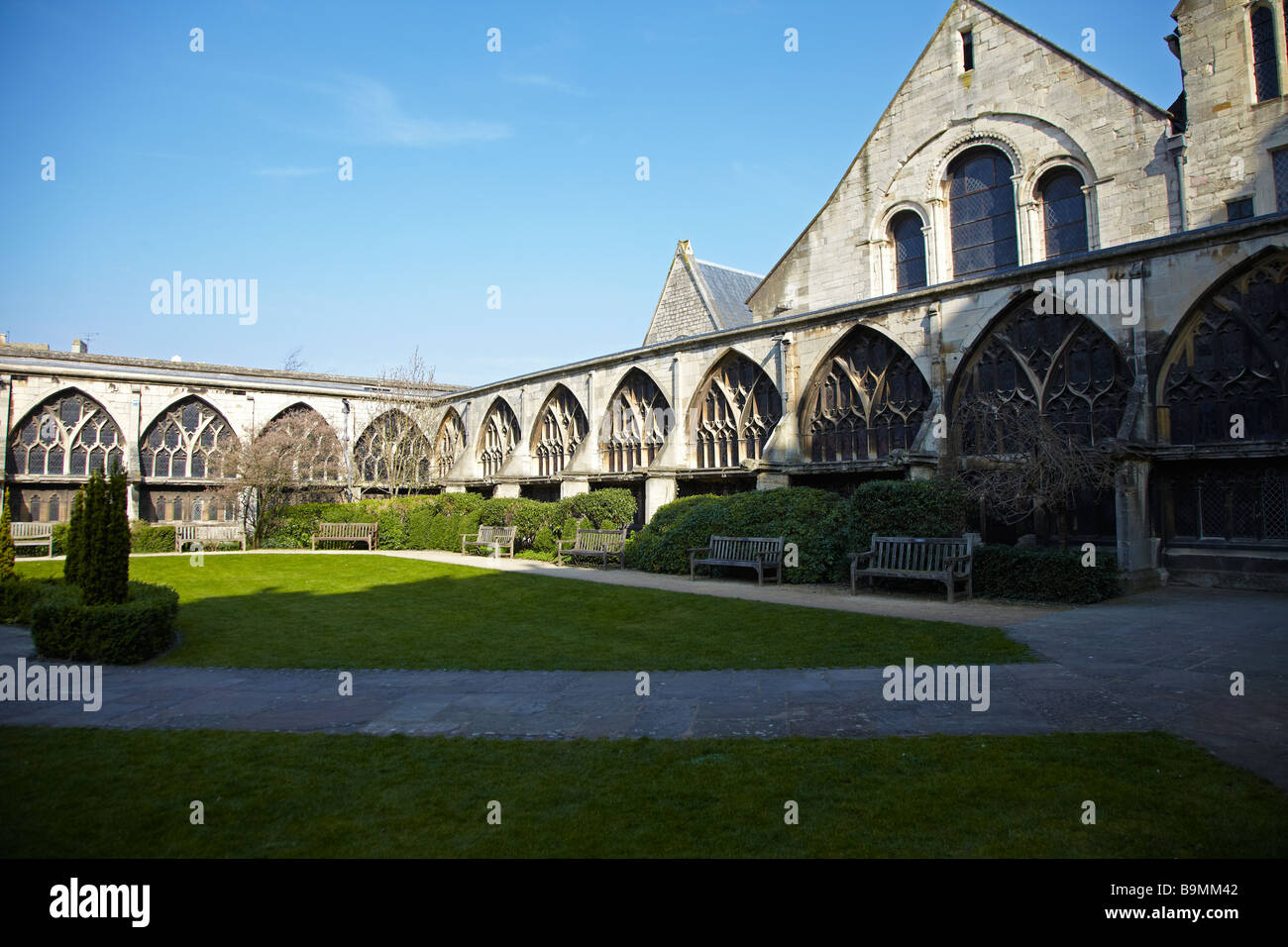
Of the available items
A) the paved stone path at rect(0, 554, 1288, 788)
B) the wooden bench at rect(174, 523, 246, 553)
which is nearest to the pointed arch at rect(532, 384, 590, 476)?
the wooden bench at rect(174, 523, 246, 553)

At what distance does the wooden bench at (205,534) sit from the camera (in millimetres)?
26578

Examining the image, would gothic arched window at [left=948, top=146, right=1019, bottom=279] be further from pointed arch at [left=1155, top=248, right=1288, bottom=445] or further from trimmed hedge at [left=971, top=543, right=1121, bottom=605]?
trimmed hedge at [left=971, top=543, right=1121, bottom=605]

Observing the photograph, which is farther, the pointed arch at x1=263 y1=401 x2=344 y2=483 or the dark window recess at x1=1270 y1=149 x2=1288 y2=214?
the pointed arch at x1=263 y1=401 x2=344 y2=483

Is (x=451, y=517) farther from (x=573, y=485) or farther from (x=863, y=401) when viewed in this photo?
(x=863, y=401)

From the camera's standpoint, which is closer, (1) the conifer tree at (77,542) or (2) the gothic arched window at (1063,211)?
(1) the conifer tree at (77,542)

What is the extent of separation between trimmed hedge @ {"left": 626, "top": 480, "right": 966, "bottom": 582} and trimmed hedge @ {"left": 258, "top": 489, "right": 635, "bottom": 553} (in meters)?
2.82

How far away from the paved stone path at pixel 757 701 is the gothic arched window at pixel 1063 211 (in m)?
12.5

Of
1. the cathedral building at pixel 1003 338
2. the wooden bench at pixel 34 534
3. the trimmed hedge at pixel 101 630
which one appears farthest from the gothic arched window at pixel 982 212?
the wooden bench at pixel 34 534

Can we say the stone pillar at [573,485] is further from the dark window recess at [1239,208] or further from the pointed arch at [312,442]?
the dark window recess at [1239,208]

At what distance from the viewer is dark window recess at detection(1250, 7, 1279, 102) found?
16.2m
